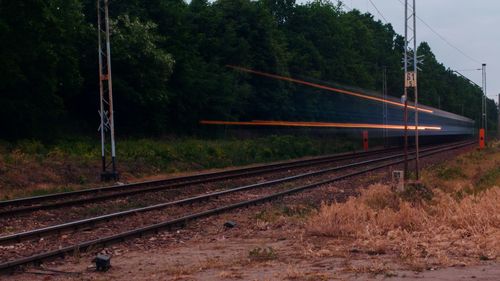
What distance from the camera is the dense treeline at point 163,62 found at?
36.6 metres

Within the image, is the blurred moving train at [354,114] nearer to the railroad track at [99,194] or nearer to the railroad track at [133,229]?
the railroad track at [99,194]

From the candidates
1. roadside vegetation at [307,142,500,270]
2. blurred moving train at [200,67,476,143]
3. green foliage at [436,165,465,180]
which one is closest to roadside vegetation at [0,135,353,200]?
blurred moving train at [200,67,476,143]

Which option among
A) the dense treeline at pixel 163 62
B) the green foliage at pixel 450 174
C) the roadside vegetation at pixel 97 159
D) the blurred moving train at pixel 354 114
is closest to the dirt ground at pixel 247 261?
the roadside vegetation at pixel 97 159

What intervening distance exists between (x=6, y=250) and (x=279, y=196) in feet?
34.0

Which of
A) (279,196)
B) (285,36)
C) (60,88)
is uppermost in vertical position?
(285,36)

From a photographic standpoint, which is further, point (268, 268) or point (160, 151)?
point (160, 151)

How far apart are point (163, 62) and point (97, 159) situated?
42.2ft

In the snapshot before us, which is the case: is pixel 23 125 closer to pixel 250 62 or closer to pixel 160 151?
pixel 160 151

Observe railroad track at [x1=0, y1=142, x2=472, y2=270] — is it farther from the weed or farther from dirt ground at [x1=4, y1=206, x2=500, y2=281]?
the weed

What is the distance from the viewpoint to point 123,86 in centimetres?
4438

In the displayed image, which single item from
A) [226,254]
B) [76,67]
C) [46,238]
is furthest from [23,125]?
[226,254]

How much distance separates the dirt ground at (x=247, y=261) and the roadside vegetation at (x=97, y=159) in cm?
1167

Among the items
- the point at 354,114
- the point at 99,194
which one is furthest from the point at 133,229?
the point at 354,114

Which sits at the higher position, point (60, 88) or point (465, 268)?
point (60, 88)
